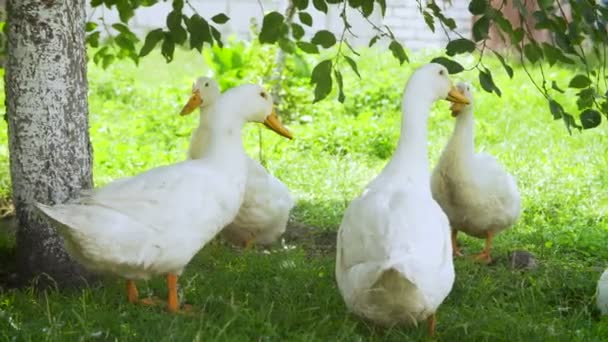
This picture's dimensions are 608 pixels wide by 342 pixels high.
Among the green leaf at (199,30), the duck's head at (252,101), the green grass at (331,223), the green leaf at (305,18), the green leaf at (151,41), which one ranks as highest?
the green leaf at (305,18)

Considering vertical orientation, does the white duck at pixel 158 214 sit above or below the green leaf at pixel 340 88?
below

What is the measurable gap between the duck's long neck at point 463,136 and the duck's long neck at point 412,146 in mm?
1321

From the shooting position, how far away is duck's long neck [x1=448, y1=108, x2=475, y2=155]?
5.59 metres

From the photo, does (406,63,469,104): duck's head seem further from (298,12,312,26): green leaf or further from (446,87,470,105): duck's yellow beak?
(298,12,312,26): green leaf

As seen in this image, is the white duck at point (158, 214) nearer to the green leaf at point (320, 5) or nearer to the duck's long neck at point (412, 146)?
the green leaf at point (320, 5)

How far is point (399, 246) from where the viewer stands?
11.8 feet

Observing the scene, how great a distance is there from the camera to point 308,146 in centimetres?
877

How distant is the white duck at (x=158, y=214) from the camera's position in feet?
12.7

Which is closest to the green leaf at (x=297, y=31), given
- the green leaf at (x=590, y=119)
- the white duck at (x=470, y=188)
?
the white duck at (x=470, y=188)

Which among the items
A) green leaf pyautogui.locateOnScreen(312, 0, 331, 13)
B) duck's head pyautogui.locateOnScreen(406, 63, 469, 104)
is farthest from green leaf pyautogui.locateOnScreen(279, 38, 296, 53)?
duck's head pyautogui.locateOnScreen(406, 63, 469, 104)

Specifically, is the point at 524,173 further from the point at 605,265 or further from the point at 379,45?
the point at 379,45

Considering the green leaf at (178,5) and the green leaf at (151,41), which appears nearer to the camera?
the green leaf at (151,41)

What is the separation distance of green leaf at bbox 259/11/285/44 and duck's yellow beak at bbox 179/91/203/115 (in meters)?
1.16

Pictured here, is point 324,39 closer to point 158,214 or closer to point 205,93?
point 158,214
